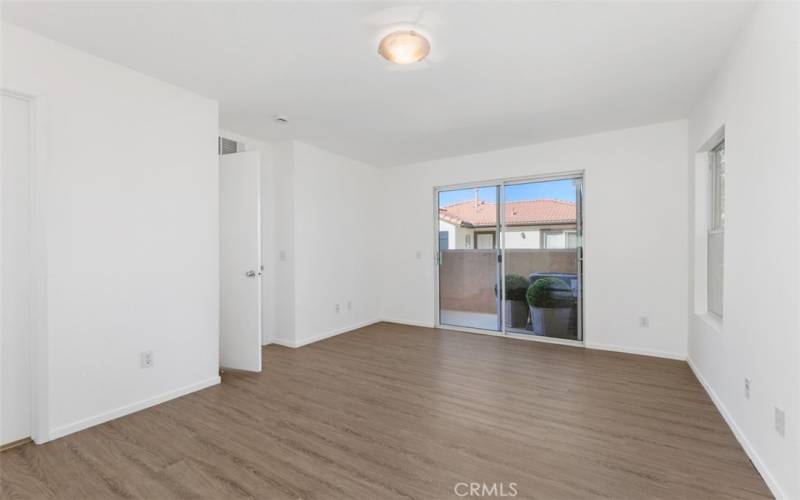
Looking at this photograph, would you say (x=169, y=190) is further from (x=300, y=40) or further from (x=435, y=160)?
(x=435, y=160)

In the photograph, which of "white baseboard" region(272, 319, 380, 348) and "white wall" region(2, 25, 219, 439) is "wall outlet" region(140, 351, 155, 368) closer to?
"white wall" region(2, 25, 219, 439)

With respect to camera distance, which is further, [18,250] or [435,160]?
[435,160]

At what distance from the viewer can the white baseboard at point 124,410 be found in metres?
2.29

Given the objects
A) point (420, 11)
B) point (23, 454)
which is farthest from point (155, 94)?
point (23, 454)

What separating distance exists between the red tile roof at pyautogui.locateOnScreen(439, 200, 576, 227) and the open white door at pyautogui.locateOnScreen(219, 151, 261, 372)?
290cm

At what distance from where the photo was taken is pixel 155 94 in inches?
108

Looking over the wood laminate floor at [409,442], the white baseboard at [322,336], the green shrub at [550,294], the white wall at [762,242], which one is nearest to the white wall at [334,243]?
the white baseboard at [322,336]

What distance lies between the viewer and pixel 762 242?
1871mm

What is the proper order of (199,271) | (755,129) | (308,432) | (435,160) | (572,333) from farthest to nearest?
1. (435,160)
2. (572,333)
3. (199,271)
4. (308,432)
5. (755,129)

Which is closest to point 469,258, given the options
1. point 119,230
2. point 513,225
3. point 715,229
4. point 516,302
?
point 513,225

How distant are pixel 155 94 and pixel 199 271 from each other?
1.42 m

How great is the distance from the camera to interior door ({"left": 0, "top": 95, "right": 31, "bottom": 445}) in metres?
2.15

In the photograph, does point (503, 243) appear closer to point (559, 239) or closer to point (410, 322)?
Answer: point (559, 239)

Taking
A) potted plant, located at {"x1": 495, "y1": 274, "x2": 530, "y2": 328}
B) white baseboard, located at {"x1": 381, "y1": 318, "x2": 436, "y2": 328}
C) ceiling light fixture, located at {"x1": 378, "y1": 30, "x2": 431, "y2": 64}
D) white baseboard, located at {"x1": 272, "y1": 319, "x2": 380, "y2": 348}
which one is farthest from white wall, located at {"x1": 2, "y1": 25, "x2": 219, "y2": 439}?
potted plant, located at {"x1": 495, "y1": 274, "x2": 530, "y2": 328}
